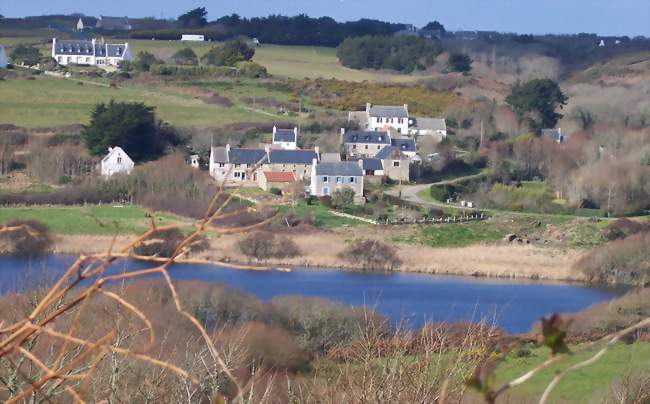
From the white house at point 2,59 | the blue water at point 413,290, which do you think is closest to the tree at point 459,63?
the white house at point 2,59

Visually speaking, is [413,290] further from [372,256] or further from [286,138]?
[286,138]

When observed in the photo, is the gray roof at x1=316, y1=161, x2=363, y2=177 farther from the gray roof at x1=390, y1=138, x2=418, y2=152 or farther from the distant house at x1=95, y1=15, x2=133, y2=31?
the distant house at x1=95, y1=15, x2=133, y2=31

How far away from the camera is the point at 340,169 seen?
2414 centimetres

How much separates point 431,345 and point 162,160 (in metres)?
20.4

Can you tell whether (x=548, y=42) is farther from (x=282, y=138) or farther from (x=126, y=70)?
(x=282, y=138)

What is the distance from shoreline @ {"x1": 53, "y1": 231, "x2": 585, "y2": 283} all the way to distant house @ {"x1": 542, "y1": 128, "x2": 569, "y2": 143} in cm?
993

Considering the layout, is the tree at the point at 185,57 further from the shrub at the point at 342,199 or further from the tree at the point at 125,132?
the shrub at the point at 342,199

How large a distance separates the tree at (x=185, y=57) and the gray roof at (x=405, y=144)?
1352 cm

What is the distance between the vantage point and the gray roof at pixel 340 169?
78.8ft

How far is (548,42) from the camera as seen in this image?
57969mm

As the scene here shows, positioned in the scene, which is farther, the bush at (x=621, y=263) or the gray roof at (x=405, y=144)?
the gray roof at (x=405, y=144)

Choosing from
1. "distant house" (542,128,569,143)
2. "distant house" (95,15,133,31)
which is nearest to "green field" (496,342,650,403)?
"distant house" (542,128,569,143)

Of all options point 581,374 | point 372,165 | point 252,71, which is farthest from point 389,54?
point 581,374

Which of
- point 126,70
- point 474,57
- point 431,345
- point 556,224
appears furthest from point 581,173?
point 474,57
